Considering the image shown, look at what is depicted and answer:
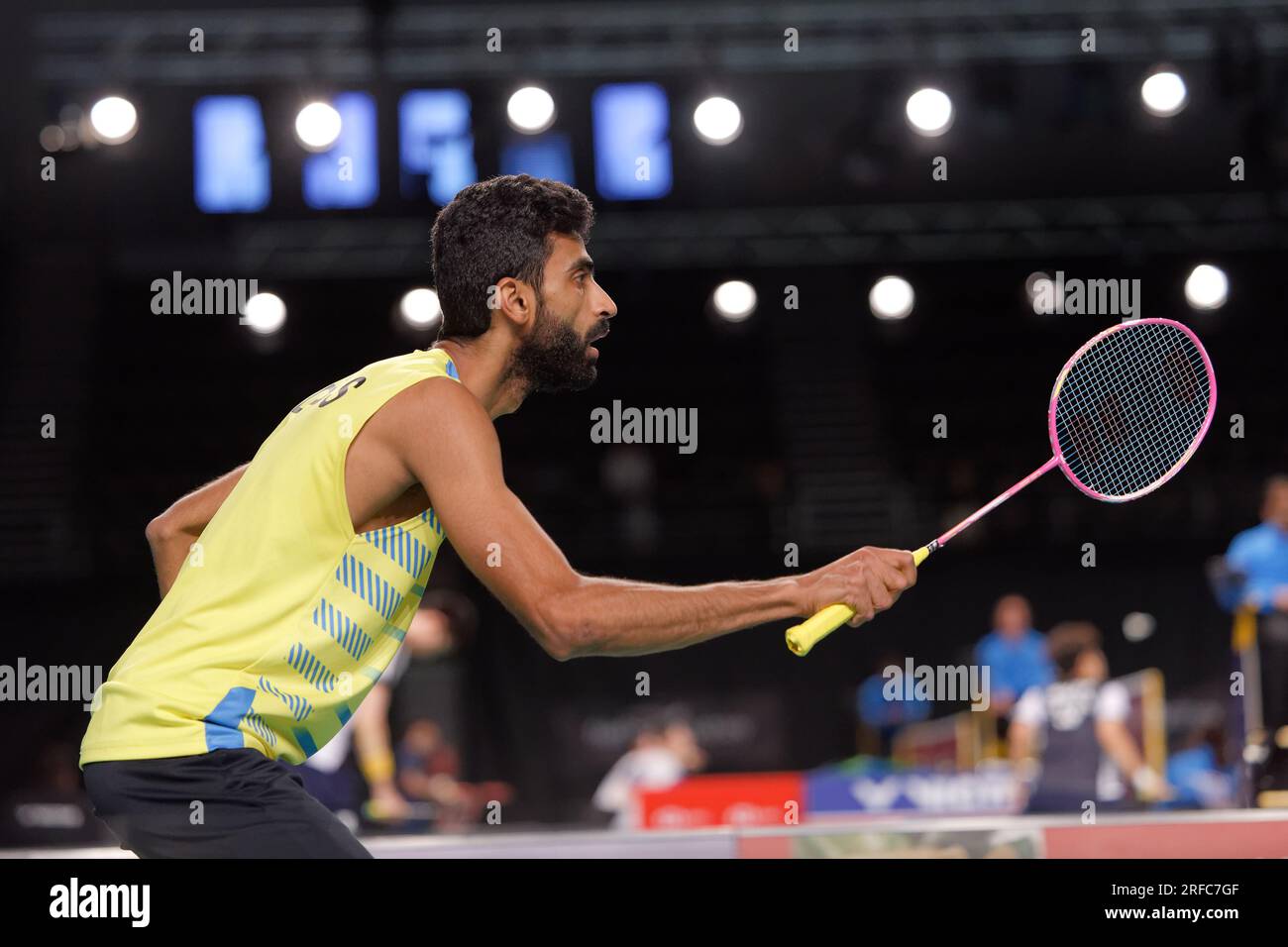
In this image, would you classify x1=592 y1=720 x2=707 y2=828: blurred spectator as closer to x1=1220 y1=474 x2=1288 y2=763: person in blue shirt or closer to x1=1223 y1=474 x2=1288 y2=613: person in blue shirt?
x1=1220 y1=474 x2=1288 y2=763: person in blue shirt

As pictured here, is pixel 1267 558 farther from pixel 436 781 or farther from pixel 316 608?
pixel 316 608

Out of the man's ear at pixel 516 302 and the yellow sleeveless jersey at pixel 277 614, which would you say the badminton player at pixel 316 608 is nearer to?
the yellow sleeveless jersey at pixel 277 614

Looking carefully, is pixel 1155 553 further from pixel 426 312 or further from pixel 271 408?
pixel 271 408

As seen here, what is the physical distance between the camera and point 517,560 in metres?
2.25

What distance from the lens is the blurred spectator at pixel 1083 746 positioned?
910 centimetres

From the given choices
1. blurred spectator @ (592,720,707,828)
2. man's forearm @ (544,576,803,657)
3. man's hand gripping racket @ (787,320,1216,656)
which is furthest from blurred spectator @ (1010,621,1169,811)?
man's forearm @ (544,576,803,657)

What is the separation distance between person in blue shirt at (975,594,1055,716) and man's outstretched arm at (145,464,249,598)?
26.4 feet

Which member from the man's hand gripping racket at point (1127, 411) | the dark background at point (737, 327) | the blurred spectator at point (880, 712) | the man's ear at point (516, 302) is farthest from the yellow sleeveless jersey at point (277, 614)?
the blurred spectator at point (880, 712)

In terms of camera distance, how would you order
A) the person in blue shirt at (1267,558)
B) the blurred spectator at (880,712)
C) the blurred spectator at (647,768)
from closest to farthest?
the person in blue shirt at (1267,558) < the blurred spectator at (647,768) < the blurred spectator at (880,712)

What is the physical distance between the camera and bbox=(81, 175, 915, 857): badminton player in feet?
7.22

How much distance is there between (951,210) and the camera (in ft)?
42.5

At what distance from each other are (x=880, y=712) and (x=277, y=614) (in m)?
9.83

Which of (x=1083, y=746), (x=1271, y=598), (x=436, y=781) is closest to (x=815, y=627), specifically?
(x=1271, y=598)

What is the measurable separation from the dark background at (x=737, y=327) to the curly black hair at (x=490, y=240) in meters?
8.65
